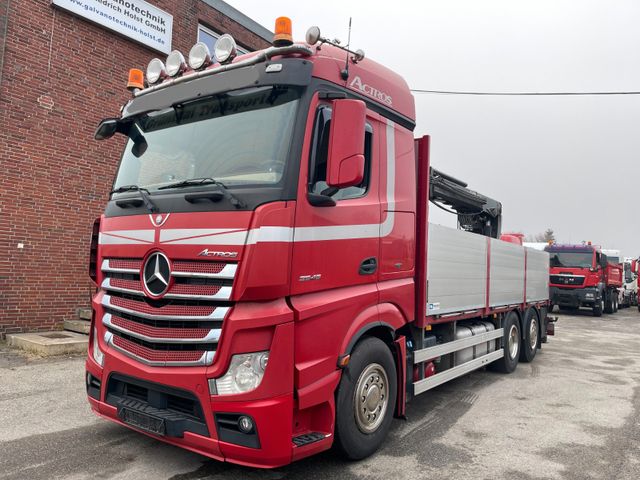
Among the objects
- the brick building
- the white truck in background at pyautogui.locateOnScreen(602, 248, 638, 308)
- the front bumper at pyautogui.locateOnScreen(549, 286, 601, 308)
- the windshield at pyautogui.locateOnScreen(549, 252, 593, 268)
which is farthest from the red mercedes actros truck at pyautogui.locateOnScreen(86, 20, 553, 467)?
the white truck in background at pyautogui.locateOnScreen(602, 248, 638, 308)

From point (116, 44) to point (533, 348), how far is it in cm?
981

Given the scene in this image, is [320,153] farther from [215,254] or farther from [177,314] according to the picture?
[177,314]

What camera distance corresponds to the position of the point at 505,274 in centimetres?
716

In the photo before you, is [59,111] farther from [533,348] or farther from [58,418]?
[533,348]

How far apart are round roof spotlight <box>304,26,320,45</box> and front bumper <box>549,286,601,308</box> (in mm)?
18917

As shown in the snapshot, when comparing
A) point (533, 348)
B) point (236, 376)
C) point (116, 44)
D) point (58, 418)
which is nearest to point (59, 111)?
point (116, 44)

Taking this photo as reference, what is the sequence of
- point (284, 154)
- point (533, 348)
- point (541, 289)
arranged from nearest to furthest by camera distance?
point (284, 154) < point (533, 348) < point (541, 289)

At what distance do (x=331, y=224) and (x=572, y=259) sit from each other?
19919mm

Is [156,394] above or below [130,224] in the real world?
below

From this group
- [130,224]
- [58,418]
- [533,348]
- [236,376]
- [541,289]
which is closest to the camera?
[236,376]

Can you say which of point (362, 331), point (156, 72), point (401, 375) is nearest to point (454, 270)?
point (401, 375)

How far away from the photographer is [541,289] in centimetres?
930

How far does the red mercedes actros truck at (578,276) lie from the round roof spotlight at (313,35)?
18821 mm

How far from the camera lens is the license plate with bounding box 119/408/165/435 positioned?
3.17 meters
